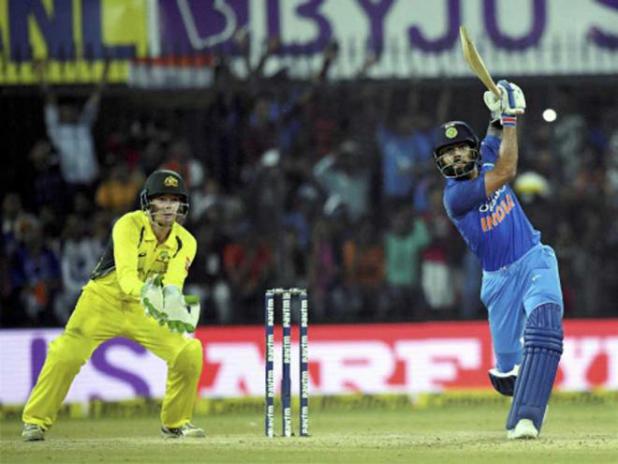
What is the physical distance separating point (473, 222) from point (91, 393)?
4910mm

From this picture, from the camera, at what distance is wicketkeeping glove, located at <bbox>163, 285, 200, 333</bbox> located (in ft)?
31.5

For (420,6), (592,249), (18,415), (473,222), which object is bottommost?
(18,415)

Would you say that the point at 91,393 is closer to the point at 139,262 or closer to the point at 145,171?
the point at 145,171

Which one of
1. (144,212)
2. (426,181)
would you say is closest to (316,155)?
(426,181)

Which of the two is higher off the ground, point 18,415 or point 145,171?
point 145,171

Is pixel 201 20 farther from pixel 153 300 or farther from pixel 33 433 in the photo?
pixel 153 300

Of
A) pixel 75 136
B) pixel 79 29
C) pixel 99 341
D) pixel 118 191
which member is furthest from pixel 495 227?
pixel 79 29

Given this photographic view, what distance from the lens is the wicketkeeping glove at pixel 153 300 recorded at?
959 cm

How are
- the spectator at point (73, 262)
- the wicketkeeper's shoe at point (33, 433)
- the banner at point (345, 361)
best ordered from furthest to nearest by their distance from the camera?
the spectator at point (73, 262) → the banner at point (345, 361) → the wicketkeeper's shoe at point (33, 433)

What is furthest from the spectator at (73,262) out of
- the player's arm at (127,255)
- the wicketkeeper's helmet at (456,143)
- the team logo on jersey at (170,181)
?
the wicketkeeper's helmet at (456,143)

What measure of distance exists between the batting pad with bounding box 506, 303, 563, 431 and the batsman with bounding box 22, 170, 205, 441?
2.06 meters

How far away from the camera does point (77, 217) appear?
14.7 metres

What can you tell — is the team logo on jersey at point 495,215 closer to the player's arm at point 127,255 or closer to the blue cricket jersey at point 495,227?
the blue cricket jersey at point 495,227

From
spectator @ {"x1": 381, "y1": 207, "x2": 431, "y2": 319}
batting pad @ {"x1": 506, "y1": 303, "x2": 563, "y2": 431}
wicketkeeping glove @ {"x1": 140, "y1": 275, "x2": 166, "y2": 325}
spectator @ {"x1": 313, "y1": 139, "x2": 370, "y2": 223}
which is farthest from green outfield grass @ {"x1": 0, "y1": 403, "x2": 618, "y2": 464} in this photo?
spectator @ {"x1": 313, "y1": 139, "x2": 370, "y2": 223}
